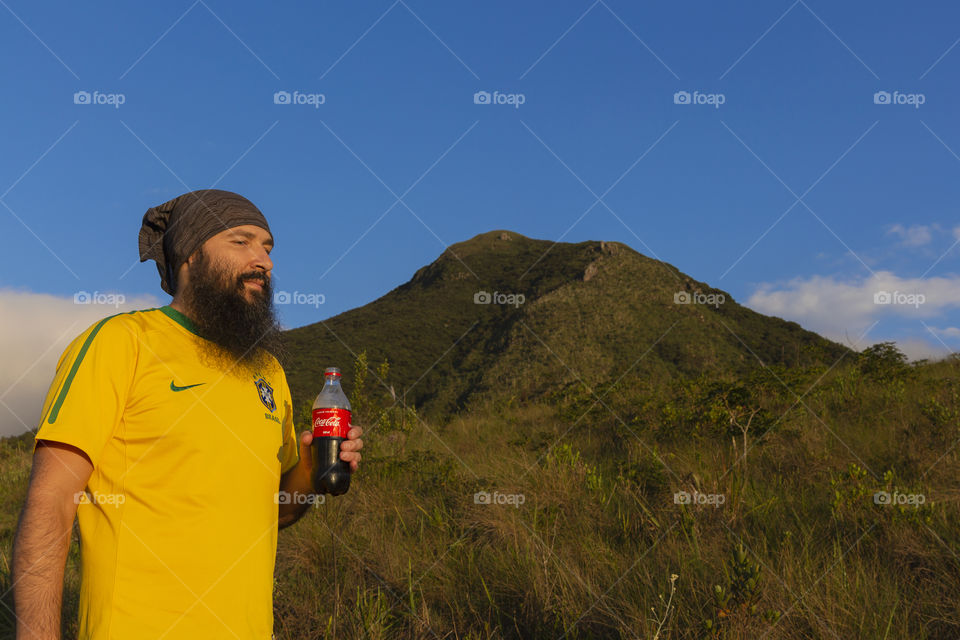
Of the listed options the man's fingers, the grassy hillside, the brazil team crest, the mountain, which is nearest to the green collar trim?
the brazil team crest

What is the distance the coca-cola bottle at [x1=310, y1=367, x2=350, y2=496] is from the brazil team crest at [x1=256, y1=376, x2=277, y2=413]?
0.59 ft

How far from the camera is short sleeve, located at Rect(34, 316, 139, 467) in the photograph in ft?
5.85

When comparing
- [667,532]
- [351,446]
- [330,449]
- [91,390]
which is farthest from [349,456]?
[667,532]

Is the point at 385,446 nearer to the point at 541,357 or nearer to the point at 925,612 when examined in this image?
the point at 925,612

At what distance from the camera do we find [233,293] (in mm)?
2502

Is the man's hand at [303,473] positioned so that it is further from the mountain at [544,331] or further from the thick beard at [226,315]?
the mountain at [544,331]

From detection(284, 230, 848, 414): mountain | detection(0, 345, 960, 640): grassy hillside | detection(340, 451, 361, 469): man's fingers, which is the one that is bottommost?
detection(0, 345, 960, 640): grassy hillside

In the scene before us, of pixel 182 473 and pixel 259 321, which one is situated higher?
pixel 259 321

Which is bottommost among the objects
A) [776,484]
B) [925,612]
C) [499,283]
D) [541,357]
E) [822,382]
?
[925,612]

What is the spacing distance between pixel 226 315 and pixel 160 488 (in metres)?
0.70

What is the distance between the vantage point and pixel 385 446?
7.45 m

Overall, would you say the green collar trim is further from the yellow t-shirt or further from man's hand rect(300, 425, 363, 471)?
man's hand rect(300, 425, 363, 471)

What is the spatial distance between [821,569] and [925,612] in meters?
0.53

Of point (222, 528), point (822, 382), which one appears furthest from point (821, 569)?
point (822, 382)
